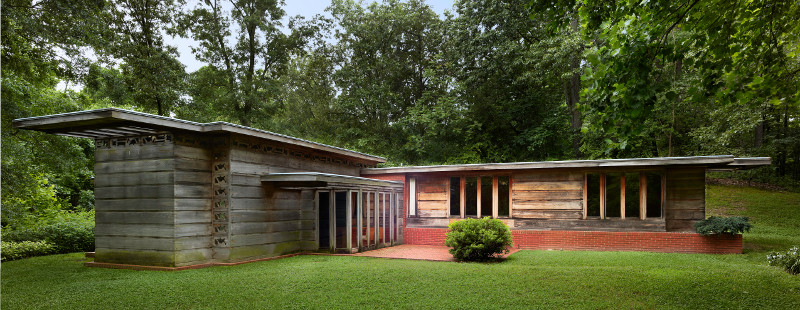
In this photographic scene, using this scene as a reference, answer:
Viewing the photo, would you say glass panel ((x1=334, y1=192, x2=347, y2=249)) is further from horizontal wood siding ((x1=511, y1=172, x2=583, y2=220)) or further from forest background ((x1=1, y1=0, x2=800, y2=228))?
forest background ((x1=1, y1=0, x2=800, y2=228))

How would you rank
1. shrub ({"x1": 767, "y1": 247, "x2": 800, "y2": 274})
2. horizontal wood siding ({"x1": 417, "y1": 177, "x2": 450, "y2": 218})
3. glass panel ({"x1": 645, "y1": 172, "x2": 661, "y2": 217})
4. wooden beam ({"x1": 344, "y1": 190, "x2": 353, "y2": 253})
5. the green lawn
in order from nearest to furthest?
1. the green lawn
2. shrub ({"x1": 767, "y1": 247, "x2": 800, "y2": 274})
3. wooden beam ({"x1": 344, "y1": 190, "x2": 353, "y2": 253})
4. glass panel ({"x1": 645, "y1": 172, "x2": 661, "y2": 217})
5. horizontal wood siding ({"x1": 417, "y1": 177, "x2": 450, "y2": 218})

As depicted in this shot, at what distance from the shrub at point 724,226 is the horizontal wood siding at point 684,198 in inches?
28.2

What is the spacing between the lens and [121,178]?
395 inches

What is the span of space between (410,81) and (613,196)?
51.6 ft

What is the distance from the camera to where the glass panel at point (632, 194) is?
13500 millimetres

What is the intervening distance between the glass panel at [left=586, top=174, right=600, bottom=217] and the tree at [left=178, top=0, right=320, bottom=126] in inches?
622

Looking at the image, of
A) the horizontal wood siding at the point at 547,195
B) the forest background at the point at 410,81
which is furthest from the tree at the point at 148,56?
the horizontal wood siding at the point at 547,195

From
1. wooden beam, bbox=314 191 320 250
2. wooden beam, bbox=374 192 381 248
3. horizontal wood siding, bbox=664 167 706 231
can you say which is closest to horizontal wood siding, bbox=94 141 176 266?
wooden beam, bbox=314 191 320 250

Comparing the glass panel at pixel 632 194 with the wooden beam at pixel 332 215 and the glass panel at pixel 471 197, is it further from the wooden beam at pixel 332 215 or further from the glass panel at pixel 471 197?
the wooden beam at pixel 332 215

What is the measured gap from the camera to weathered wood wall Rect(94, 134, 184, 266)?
9.52 meters

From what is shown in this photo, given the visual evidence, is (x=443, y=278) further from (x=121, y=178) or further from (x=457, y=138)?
(x=457, y=138)

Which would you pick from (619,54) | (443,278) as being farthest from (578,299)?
(619,54)

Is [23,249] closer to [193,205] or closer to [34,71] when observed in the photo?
[34,71]

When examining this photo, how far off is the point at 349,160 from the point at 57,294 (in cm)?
960
